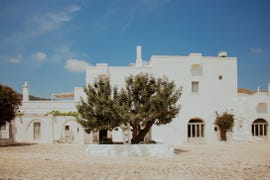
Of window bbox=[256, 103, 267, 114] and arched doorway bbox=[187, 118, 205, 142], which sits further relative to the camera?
window bbox=[256, 103, 267, 114]

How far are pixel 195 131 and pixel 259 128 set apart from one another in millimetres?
7577

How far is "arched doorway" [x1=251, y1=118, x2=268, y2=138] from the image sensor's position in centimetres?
2903

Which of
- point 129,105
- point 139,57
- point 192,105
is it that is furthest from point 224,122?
point 129,105

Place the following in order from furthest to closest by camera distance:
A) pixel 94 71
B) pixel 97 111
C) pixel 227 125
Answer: pixel 94 71
pixel 227 125
pixel 97 111

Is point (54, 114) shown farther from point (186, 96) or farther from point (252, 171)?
point (252, 171)

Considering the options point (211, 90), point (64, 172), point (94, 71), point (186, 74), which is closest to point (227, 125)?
point (211, 90)

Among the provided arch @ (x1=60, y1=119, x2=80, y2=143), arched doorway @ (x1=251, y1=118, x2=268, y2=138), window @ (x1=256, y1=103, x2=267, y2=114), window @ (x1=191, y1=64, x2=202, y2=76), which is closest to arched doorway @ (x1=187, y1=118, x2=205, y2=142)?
window @ (x1=191, y1=64, x2=202, y2=76)

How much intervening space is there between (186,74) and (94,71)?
9.91 metres

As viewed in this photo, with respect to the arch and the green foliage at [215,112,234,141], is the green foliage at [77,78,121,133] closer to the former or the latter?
the arch

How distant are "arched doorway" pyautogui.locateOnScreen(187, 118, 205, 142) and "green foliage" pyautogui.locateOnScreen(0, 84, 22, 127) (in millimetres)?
17260

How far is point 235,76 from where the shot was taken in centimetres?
2848

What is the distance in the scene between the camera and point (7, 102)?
23141mm

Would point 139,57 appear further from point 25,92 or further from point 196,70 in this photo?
point 25,92

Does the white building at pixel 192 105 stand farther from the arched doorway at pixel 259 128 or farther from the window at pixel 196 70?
the arched doorway at pixel 259 128
